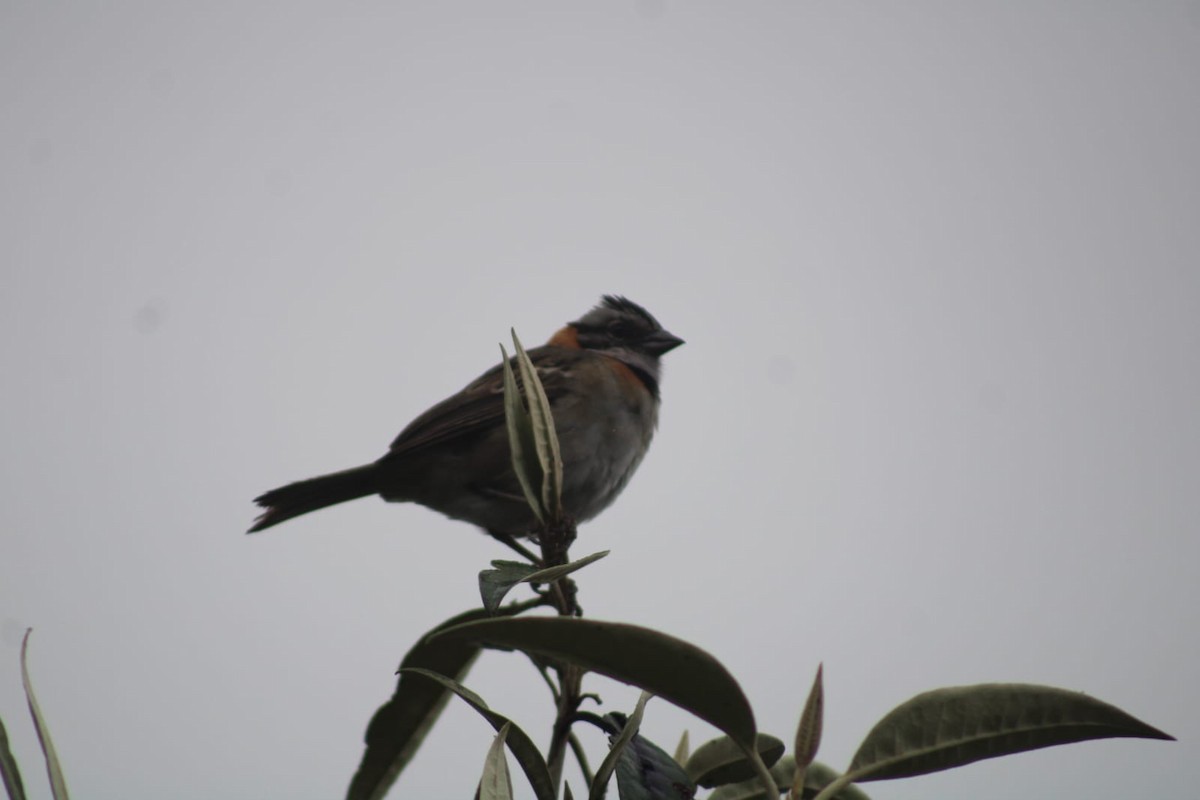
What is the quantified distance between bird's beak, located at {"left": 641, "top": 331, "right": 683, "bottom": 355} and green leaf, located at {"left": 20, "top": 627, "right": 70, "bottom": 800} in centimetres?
444

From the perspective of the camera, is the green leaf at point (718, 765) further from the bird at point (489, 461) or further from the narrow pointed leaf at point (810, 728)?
the bird at point (489, 461)

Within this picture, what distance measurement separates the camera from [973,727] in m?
1.43

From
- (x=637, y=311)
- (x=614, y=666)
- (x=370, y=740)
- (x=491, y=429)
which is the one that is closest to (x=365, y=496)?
(x=491, y=429)

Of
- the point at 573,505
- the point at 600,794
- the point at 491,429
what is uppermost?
the point at 491,429

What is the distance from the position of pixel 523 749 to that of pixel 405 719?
0.68 meters

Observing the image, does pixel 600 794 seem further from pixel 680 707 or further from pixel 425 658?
pixel 425 658

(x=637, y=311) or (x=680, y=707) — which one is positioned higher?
(x=637, y=311)

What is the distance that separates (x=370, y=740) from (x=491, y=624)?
838 mm

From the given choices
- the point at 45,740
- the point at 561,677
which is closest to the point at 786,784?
the point at 561,677

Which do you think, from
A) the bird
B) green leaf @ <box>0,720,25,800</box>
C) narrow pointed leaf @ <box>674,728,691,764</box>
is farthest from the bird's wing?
green leaf @ <box>0,720,25,800</box>

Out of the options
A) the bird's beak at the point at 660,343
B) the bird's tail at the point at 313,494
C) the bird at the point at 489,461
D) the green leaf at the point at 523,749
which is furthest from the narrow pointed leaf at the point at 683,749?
the bird's beak at the point at 660,343

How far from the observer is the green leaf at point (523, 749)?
147 centimetres

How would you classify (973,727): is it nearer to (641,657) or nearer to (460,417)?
(641,657)

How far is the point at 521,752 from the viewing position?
1479 mm
